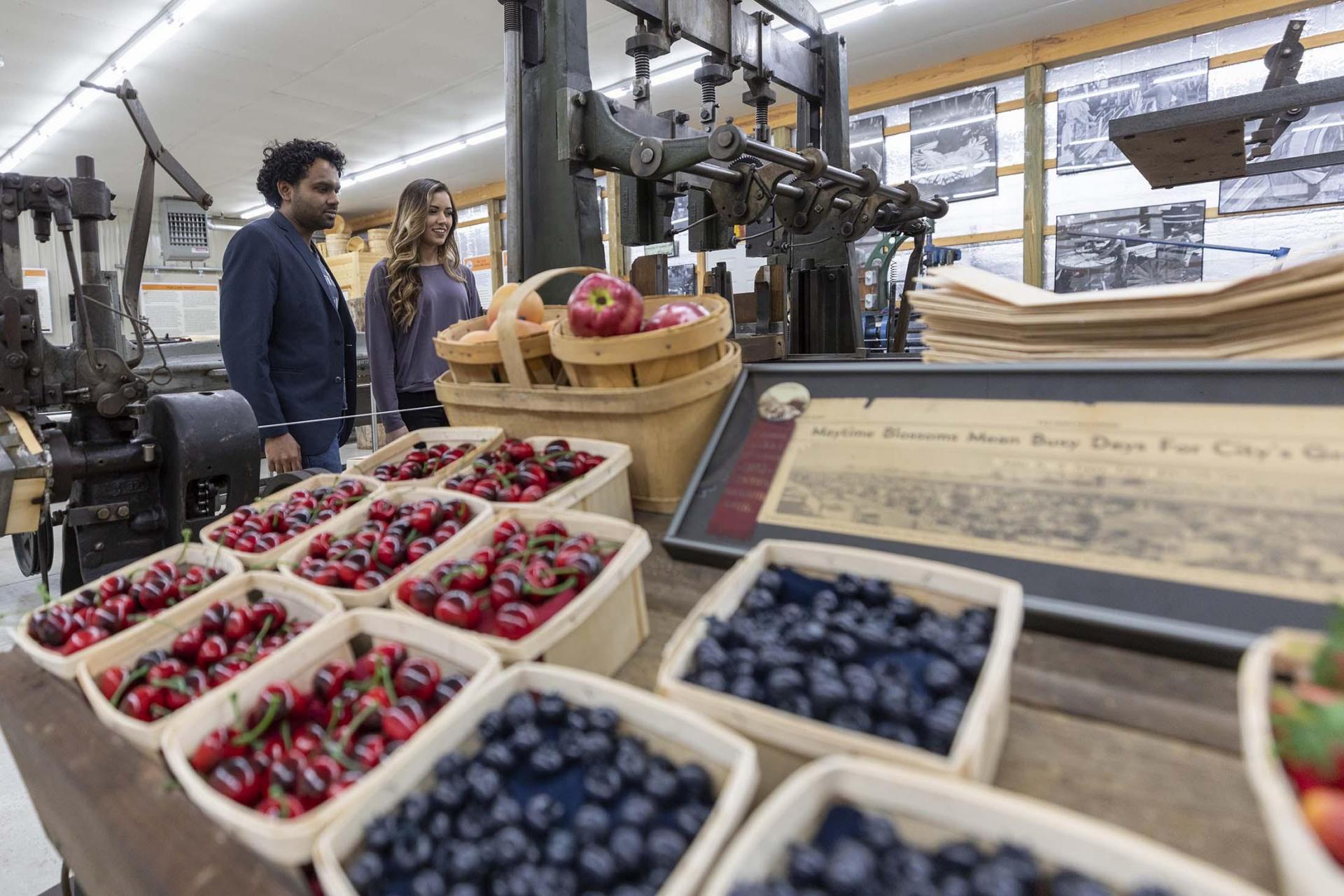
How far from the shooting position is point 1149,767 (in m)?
0.69

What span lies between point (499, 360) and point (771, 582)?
33.7 inches

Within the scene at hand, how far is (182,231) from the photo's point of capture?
8906mm

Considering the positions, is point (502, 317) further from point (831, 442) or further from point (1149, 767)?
point (1149, 767)

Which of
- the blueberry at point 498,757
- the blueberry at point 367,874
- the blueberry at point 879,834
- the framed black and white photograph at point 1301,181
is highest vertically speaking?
the framed black and white photograph at point 1301,181

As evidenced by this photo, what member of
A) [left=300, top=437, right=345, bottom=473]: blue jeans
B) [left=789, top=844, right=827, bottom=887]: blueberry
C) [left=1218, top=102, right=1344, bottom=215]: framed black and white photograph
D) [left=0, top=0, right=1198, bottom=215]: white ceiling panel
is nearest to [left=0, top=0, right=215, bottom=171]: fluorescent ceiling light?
[left=0, top=0, right=1198, bottom=215]: white ceiling panel

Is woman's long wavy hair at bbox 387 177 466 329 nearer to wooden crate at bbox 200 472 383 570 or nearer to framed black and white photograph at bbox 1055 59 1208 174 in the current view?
wooden crate at bbox 200 472 383 570

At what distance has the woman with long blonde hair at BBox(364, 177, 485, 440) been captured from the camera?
114 inches

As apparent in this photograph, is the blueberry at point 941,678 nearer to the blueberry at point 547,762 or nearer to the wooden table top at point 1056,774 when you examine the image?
the wooden table top at point 1056,774

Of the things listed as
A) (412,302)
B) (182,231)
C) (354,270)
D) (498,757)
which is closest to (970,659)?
(498,757)

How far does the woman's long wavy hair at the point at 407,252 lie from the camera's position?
287cm

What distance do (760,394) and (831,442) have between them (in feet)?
0.75

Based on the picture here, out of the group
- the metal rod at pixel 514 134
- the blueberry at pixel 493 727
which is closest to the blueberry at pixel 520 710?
the blueberry at pixel 493 727

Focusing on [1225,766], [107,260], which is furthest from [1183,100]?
[107,260]

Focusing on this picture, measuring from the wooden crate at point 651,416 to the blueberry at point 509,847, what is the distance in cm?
79
